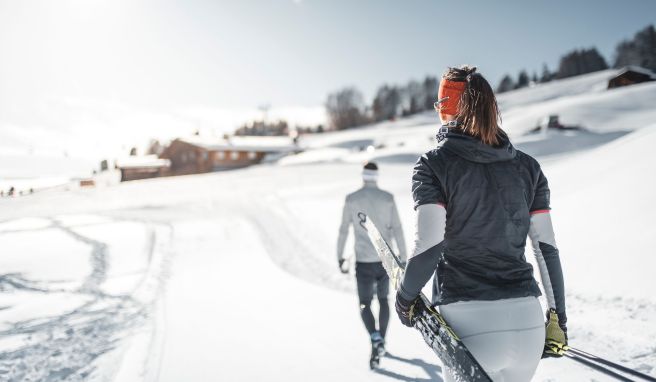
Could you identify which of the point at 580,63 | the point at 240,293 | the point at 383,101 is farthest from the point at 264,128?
the point at 240,293

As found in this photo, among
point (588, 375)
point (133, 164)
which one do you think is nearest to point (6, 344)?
point (588, 375)

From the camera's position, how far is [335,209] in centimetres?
1539

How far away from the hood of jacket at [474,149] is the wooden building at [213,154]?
169ft

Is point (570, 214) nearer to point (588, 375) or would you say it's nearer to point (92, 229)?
point (588, 375)

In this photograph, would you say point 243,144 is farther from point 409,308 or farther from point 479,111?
point 479,111

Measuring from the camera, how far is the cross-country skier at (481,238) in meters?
1.71

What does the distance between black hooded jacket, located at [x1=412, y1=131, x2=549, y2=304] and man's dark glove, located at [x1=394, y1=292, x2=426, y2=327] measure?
22cm

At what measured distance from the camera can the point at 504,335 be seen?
1.70m

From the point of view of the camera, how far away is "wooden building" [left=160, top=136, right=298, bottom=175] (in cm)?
5112

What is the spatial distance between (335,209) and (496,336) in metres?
13.7

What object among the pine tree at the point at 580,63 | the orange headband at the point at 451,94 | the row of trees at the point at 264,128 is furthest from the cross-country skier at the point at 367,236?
the pine tree at the point at 580,63

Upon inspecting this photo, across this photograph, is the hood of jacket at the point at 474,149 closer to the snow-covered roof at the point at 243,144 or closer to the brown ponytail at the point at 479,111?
the brown ponytail at the point at 479,111

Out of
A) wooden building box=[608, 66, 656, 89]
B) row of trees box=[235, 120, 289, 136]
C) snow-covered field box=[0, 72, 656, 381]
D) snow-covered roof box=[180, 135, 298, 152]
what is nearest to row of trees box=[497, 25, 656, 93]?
wooden building box=[608, 66, 656, 89]

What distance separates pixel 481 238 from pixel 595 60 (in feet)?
379
